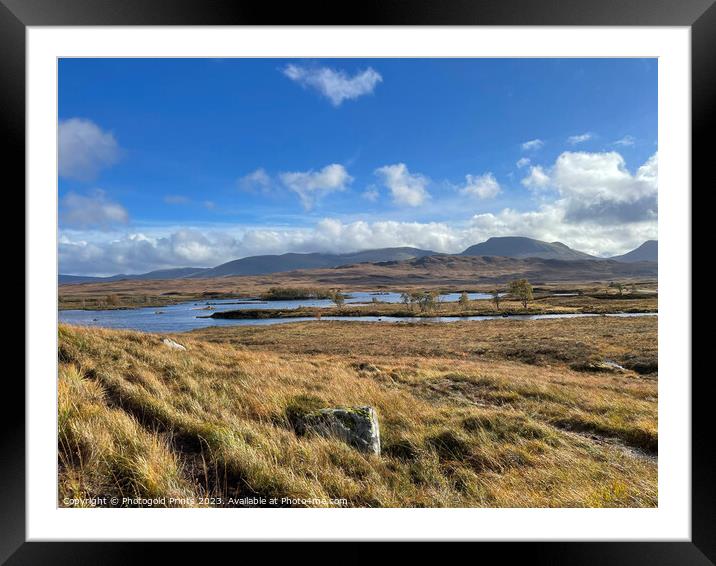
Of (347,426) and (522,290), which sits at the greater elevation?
(522,290)

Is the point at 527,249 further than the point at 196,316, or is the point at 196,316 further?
the point at 527,249

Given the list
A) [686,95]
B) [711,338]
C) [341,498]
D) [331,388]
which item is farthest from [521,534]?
[686,95]

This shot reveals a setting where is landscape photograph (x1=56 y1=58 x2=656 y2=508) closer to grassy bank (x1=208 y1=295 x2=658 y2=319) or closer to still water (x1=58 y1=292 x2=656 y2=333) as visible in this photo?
still water (x1=58 y1=292 x2=656 y2=333)

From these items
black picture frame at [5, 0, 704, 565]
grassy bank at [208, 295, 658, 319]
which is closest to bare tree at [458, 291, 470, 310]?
grassy bank at [208, 295, 658, 319]

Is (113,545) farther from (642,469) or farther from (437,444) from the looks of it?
(642,469)

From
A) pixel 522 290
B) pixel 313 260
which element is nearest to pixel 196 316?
pixel 313 260

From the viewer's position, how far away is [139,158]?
407cm

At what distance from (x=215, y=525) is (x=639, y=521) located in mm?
3024

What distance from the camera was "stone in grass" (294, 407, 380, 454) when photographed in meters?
2.40

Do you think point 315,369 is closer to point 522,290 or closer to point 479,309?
point 522,290

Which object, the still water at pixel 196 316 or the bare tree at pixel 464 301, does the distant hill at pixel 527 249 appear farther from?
the still water at pixel 196 316
